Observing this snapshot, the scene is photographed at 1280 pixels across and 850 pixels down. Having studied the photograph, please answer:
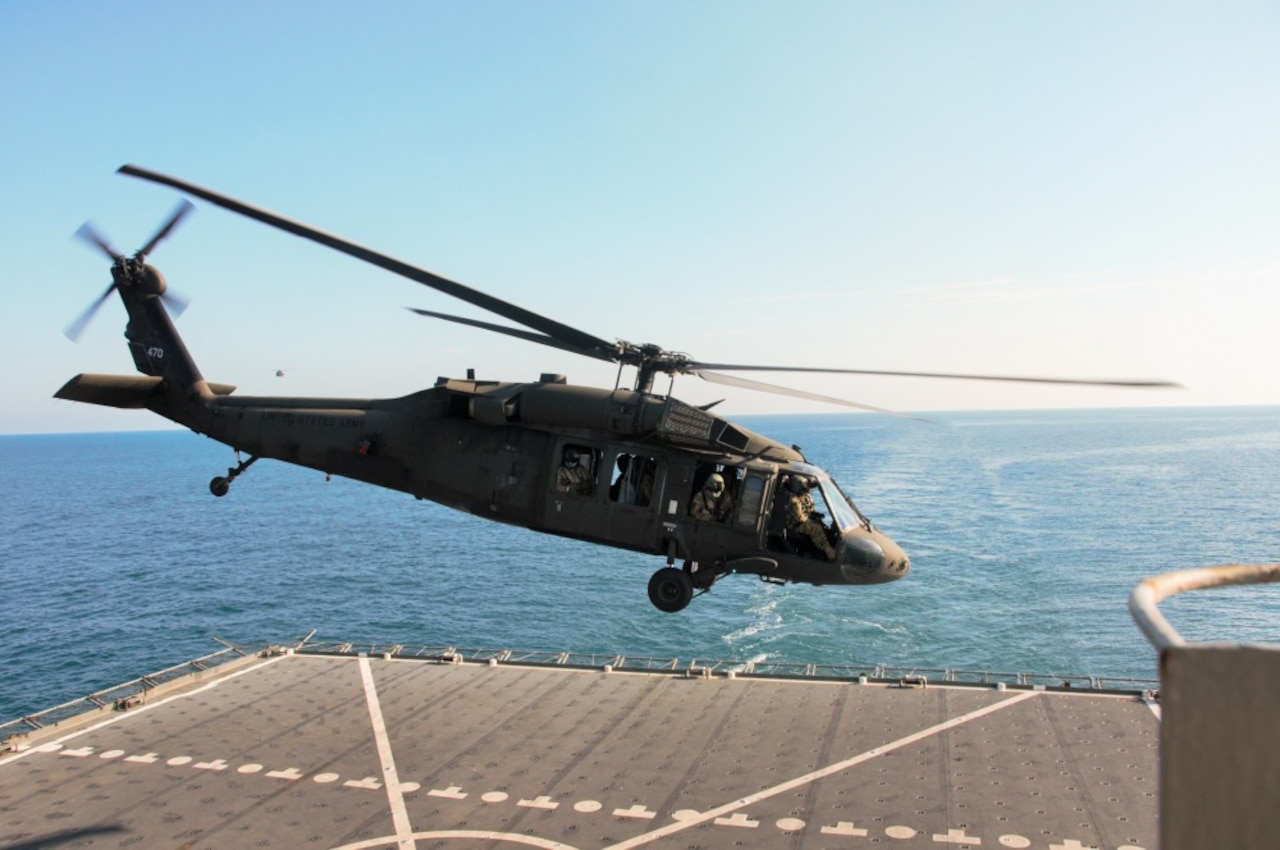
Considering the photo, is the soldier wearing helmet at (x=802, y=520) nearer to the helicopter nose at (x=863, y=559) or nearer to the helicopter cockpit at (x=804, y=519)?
the helicopter cockpit at (x=804, y=519)

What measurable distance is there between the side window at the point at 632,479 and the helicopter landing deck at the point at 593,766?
23.0ft

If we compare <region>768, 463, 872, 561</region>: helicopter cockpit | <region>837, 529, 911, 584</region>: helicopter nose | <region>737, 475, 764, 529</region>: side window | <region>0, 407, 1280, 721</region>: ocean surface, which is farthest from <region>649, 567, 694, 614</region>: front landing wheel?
<region>0, 407, 1280, 721</region>: ocean surface

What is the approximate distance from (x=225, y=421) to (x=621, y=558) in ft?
162

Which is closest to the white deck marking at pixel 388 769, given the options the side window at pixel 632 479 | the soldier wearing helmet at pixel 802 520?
the side window at pixel 632 479

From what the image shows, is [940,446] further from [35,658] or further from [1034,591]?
[35,658]

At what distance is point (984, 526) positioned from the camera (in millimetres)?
71188

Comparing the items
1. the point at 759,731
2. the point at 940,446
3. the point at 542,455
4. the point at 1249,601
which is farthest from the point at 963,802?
the point at 940,446

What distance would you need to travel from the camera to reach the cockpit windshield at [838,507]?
49.6 ft

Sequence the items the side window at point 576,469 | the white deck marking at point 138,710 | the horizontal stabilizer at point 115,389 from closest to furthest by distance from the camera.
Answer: the side window at point 576,469 → the horizontal stabilizer at point 115,389 → the white deck marking at point 138,710

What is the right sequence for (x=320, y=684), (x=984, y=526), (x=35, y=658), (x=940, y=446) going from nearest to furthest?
(x=320, y=684) < (x=35, y=658) < (x=984, y=526) < (x=940, y=446)

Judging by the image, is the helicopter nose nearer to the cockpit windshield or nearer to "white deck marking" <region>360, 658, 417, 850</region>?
the cockpit windshield

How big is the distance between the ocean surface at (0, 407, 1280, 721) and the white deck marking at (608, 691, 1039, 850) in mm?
15748

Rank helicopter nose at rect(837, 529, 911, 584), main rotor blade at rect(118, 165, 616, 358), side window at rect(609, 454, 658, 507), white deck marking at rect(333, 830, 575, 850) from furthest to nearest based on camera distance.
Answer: white deck marking at rect(333, 830, 575, 850) < side window at rect(609, 454, 658, 507) < helicopter nose at rect(837, 529, 911, 584) < main rotor blade at rect(118, 165, 616, 358)

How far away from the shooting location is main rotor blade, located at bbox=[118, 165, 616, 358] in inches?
440
